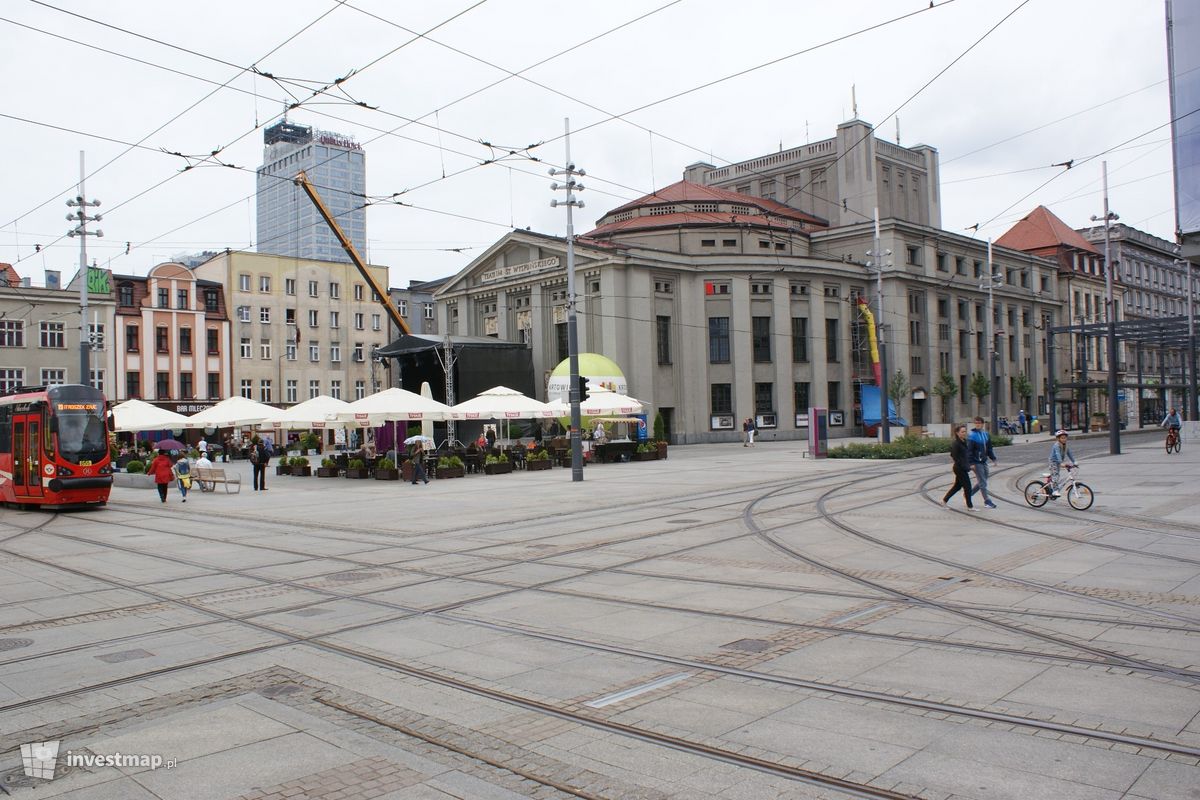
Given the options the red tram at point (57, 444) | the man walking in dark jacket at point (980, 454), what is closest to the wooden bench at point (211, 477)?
the red tram at point (57, 444)

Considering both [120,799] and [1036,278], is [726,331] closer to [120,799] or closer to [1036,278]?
[1036,278]

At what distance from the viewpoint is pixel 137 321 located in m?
59.3

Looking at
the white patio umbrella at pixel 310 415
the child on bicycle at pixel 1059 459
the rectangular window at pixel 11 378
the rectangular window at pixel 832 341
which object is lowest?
the child on bicycle at pixel 1059 459

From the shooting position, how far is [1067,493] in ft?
54.7

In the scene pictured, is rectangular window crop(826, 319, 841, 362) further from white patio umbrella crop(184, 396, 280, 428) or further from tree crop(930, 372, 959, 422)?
white patio umbrella crop(184, 396, 280, 428)

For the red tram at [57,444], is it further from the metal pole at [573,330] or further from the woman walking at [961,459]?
the woman walking at [961,459]

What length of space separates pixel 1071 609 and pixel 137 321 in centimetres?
6233

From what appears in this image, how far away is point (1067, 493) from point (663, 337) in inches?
1549

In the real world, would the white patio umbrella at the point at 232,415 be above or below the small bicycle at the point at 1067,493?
above

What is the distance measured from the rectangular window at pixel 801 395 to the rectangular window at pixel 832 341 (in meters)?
2.53

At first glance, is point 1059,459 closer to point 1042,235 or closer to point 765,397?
point 765,397

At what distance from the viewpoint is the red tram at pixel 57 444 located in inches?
863

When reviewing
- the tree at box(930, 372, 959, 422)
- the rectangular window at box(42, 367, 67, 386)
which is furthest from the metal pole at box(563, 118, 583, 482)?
the tree at box(930, 372, 959, 422)

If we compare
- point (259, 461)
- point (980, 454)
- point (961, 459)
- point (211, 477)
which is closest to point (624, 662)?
point (961, 459)
